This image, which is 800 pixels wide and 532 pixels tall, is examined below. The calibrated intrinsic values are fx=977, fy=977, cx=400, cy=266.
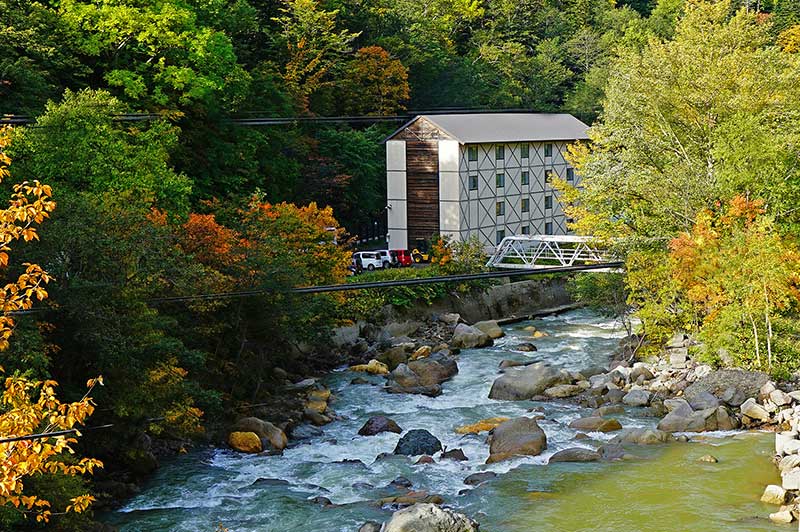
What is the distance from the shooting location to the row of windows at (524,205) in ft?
170

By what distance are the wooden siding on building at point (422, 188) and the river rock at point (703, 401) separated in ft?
80.4

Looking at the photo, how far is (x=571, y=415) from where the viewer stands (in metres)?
27.7

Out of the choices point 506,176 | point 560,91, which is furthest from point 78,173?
point 560,91

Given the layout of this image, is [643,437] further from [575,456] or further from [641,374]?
[641,374]

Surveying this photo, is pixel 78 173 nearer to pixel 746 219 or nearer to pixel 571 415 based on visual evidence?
pixel 571 415

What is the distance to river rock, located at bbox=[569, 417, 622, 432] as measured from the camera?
25.9 meters

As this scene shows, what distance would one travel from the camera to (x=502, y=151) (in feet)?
169

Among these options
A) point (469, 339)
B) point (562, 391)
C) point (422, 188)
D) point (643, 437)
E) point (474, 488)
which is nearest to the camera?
point (474, 488)

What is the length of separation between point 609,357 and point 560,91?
157ft

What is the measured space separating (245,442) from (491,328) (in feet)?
55.2

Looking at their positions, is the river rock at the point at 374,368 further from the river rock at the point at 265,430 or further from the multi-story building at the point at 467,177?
the multi-story building at the point at 467,177

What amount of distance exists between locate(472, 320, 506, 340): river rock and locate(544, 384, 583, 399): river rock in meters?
8.77

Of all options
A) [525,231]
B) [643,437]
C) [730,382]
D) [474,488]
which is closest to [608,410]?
[643,437]

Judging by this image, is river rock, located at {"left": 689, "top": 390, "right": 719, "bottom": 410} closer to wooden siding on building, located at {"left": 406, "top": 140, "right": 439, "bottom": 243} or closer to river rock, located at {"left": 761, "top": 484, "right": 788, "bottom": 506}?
river rock, located at {"left": 761, "top": 484, "right": 788, "bottom": 506}
